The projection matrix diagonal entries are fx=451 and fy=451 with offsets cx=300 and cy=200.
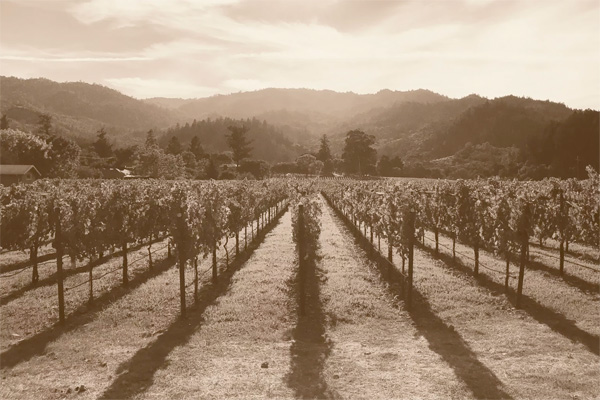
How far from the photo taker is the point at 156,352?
31.1 feet

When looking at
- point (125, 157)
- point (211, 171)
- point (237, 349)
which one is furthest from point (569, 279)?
point (125, 157)

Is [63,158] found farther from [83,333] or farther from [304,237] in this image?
[83,333]

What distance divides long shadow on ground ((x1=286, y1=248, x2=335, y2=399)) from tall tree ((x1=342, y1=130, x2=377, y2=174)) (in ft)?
312

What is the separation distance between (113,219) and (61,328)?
5.30 meters

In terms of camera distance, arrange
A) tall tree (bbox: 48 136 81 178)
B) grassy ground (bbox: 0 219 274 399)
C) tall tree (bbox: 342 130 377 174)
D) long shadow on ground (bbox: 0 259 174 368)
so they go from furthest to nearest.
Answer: tall tree (bbox: 342 130 377 174)
tall tree (bbox: 48 136 81 178)
long shadow on ground (bbox: 0 259 174 368)
grassy ground (bbox: 0 219 274 399)

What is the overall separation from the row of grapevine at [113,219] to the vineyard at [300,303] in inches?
2.4

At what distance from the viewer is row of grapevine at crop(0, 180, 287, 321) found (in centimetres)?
1260

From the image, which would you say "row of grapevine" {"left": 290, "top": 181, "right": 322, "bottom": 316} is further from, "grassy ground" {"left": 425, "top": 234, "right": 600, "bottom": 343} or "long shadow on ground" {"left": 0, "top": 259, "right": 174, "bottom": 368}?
"grassy ground" {"left": 425, "top": 234, "right": 600, "bottom": 343}

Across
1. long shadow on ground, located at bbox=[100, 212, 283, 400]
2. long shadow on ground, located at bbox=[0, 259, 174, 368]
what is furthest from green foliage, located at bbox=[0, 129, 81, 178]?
A: long shadow on ground, located at bbox=[100, 212, 283, 400]

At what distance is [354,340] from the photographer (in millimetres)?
10125

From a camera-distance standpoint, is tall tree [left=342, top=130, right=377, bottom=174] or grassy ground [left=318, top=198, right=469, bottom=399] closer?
grassy ground [left=318, top=198, right=469, bottom=399]

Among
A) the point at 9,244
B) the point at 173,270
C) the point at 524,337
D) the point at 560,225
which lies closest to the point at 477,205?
the point at 560,225

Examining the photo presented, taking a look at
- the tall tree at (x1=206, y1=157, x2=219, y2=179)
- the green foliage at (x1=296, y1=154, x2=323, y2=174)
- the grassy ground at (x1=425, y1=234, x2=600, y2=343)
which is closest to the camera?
the grassy ground at (x1=425, y1=234, x2=600, y2=343)

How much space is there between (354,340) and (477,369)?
8.79 feet
